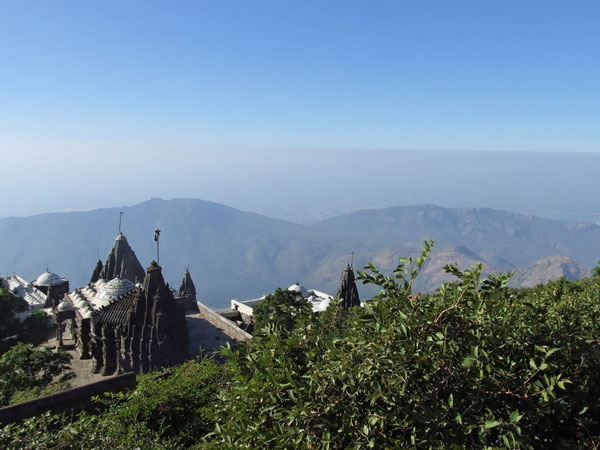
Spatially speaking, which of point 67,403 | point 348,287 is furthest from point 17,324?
point 348,287

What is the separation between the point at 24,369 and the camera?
20156mm

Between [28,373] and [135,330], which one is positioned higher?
[135,330]

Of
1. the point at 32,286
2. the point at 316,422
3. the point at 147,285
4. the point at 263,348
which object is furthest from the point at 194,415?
the point at 32,286

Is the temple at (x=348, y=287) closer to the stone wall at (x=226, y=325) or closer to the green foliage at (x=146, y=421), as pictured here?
the stone wall at (x=226, y=325)

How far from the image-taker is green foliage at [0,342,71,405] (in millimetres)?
19422

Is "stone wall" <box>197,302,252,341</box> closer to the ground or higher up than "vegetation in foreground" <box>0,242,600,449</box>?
closer to the ground

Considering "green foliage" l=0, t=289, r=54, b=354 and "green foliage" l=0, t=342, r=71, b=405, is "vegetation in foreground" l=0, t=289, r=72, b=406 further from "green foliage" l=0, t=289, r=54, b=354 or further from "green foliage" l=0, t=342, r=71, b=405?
"green foliage" l=0, t=289, r=54, b=354

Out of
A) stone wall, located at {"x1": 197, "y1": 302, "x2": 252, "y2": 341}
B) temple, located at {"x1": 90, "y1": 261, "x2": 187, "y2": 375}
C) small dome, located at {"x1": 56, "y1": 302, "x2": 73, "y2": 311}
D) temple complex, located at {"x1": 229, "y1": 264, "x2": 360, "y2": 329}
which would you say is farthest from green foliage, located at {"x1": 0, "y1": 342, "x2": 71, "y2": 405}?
temple complex, located at {"x1": 229, "y1": 264, "x2": 360, "y2": 329}

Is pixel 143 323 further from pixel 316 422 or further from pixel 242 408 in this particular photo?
pixel 316 422

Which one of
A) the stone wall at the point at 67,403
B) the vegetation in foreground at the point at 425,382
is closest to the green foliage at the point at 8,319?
the stone wall at the point at 67,403

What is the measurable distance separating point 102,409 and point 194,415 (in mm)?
4046

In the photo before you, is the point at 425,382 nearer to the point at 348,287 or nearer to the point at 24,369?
the point at 24,369

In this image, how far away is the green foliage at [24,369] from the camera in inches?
765

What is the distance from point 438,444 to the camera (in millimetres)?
5918
